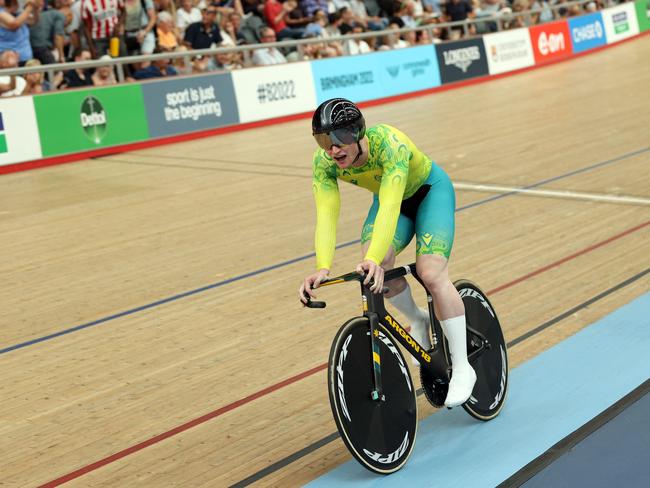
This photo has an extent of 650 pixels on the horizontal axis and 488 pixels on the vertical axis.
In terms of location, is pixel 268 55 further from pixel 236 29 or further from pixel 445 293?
pixel 445 293

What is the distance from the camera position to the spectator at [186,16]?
12914mm

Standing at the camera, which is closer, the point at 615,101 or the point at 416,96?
the point at 615,101

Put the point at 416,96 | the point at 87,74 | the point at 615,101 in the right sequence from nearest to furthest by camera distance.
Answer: the point at 87,74, the point at 615,101, the point at 416,96

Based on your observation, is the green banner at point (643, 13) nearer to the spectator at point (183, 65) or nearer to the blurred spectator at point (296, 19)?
the blurred spectator at point (296, 19)

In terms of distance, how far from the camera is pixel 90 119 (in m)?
10.7

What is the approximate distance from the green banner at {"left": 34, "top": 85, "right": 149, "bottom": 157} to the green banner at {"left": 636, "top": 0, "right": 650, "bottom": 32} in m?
15.5

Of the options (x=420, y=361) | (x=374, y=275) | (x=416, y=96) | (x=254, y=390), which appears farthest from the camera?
(x=416, y=96)

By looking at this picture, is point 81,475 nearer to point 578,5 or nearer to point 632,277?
point 632,277

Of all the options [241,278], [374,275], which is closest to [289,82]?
[241,278]

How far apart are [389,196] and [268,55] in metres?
10.5

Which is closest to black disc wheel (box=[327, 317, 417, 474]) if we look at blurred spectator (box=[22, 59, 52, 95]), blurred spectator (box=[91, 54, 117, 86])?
blurred spectator (box=[22, 59, 52, 95])

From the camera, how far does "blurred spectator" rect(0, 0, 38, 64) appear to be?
1026 cm

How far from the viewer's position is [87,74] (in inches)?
429

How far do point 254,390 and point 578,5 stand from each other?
1825 centimetres
